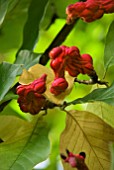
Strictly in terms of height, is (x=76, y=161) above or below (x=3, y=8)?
below

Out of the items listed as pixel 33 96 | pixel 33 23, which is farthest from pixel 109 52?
pixel 33 23

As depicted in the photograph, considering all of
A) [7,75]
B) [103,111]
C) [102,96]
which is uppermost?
[7,75]

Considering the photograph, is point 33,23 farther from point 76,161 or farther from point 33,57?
point 76,161

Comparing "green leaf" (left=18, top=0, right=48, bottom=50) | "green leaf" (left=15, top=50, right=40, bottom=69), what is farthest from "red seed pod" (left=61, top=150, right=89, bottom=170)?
"green leaf" (left=18, top=0, right=48, bottom=50)

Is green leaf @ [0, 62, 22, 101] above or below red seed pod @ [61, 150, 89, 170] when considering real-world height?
above

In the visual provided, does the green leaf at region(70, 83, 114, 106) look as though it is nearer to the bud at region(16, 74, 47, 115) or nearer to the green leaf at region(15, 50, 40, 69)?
the bud at region(16, 74, 47, 115)

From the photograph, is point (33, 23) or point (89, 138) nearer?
point (89, 138)

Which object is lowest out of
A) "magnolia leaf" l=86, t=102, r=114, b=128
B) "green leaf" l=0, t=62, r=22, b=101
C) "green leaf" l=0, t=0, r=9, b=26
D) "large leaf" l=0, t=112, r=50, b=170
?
"magnolia leaf" l=86, t=102, r=114, b=128
